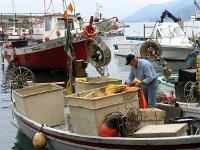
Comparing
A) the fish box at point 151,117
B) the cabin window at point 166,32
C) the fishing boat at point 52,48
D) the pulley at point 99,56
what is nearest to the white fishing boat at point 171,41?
the cabin window at point 166,32

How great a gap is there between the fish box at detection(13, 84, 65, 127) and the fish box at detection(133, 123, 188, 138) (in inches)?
112

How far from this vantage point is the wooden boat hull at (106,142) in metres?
6.02

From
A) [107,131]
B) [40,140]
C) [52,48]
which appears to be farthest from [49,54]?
[107,131]

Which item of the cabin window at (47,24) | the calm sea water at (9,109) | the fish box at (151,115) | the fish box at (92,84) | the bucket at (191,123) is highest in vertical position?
the cabin window at (47,24)

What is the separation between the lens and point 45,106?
888 cm

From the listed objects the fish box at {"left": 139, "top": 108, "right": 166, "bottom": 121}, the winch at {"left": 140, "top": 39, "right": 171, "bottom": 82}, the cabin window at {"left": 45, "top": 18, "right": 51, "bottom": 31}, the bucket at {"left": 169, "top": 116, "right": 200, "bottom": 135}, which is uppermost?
the cabin window at {"left": 45, "top": 18, "right": 51, "bottom": 31}

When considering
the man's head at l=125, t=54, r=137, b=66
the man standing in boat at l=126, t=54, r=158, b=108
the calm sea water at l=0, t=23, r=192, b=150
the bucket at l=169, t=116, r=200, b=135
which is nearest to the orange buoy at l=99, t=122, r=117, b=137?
the bucket at l=169, t=116, r=200, b=135

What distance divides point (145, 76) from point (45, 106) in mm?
2362

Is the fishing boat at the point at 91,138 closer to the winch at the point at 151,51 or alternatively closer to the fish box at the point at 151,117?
the fish box at the point at 151,117

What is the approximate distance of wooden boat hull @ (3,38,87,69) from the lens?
2320 cm

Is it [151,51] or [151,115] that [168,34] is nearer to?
[151,51]

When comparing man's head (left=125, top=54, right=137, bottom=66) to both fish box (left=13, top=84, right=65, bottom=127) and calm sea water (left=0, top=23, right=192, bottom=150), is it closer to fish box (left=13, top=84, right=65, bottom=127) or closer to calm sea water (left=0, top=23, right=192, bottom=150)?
fish box (left=13, top=84, right=65, bottom=127)

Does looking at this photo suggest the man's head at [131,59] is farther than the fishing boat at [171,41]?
No

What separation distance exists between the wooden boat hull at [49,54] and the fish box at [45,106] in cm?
1359
